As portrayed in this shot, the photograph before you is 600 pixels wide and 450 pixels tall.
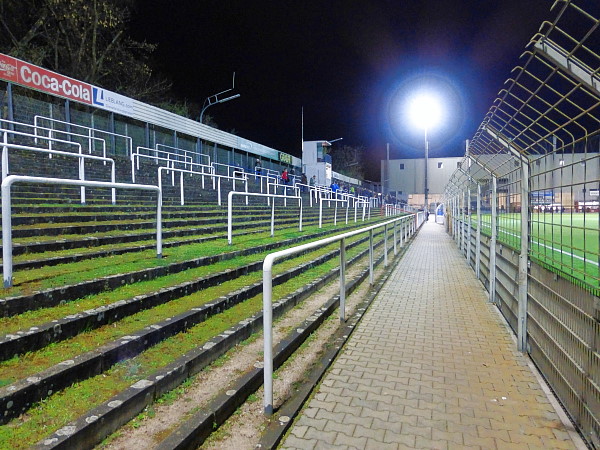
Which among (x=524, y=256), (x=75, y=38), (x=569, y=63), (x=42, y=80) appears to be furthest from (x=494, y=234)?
(x=75, y=38)

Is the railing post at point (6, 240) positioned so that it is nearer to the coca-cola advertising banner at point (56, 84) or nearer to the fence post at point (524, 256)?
the fence post at point (524, 256)

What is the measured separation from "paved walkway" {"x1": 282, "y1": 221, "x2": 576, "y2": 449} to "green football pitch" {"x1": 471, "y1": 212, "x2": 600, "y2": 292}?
101 centimetres

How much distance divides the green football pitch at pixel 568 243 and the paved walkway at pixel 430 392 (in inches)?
39.8

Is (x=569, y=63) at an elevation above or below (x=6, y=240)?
above

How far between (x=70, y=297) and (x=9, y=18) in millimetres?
20827

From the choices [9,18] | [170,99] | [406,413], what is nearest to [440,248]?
[406,413]

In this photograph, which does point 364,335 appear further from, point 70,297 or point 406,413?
point 70,297

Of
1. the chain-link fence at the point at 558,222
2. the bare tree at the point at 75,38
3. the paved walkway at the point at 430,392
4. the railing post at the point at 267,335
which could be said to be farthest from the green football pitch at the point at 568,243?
the bare tree at the point at 75,38

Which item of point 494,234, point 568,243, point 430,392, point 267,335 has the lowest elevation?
point 430,392

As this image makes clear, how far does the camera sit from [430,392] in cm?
308

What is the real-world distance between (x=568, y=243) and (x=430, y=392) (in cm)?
152

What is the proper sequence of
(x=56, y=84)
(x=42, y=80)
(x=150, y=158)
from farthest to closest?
1. (x=150, y=158)
2. (x=56, y=84)
3. (x=42, y=80)

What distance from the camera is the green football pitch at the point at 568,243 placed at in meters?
2.51

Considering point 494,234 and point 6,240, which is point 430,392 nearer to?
point 494,234
